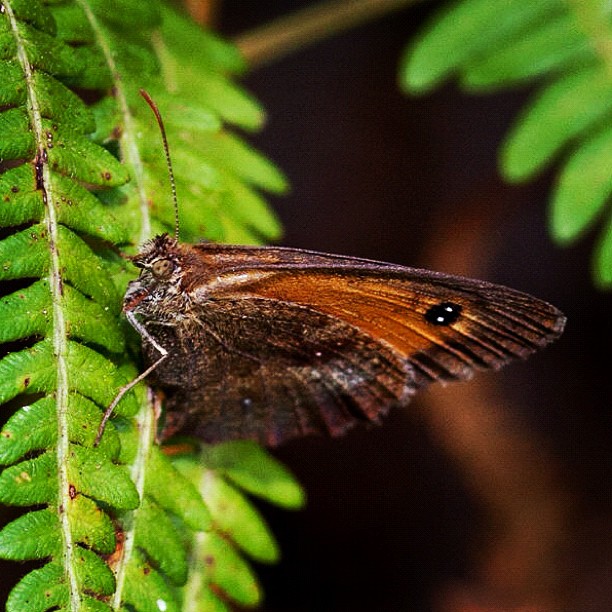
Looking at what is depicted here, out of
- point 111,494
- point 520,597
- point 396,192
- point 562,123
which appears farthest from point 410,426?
point 111,494

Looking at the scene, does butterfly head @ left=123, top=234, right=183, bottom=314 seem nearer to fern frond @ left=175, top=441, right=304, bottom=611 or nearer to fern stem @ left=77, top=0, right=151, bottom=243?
fern stem @ left=77, top=0, right=151, bottom=243

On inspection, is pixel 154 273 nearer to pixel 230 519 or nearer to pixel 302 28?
pixel 230 519

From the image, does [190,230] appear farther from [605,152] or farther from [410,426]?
[410,426]

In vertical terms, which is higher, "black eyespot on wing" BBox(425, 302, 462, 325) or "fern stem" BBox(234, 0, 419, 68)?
"fern stem" BBox(234, 0, 419, 68)

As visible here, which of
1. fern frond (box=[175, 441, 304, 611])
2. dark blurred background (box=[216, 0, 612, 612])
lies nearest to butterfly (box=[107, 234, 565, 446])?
fern frond (box=[175, 441, 304, 611])

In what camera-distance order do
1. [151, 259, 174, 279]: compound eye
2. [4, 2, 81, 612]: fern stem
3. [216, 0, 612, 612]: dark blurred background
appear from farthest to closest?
[216, 0, 612, 612]: dark blurred background → [151, 259, 174, 279]: compound eye → [4, 2, 81, 612]: fern stem

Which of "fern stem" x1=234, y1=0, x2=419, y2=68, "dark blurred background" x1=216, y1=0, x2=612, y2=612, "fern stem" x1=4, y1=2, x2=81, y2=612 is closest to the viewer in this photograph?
"fern stem" x1=4, y1=2, x2=81, y2=612

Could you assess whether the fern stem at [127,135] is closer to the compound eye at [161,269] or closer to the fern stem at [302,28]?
the compound eye at [161,269]

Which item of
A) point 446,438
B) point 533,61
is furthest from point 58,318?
point 446,438

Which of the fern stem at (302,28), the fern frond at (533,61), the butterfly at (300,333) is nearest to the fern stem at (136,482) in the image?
the butterfly at (300,333)
